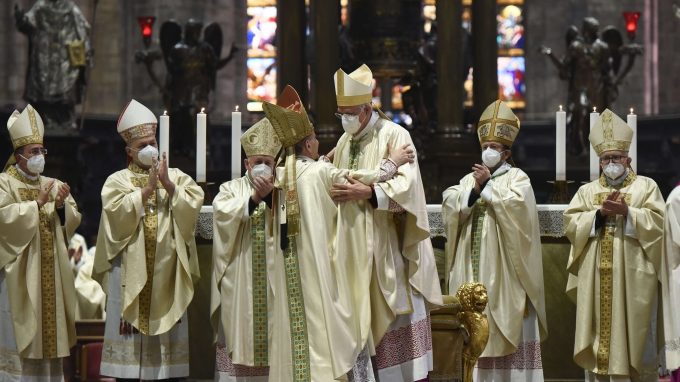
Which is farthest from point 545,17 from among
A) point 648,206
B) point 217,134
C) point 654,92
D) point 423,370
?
point 423,370

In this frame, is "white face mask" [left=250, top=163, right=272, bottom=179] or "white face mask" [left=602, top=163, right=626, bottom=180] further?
"white face mask" [left=602, top=163, right=626, bottom=180]

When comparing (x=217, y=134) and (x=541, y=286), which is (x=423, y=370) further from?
(x=217, y=134)

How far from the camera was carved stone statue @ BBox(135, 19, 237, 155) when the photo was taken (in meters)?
15.8

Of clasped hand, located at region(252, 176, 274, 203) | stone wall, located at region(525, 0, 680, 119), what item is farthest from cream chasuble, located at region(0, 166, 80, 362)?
stone wall, located at region(525, 0, 680, 119)

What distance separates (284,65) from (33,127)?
431 centimetres

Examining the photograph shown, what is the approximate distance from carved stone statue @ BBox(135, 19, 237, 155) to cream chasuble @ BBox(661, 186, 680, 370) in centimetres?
798

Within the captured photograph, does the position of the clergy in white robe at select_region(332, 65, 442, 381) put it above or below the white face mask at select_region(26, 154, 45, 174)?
below

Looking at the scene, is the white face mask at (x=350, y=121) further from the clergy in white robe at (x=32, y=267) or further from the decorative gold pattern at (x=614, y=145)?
the clergy in white robe at (x=32, y=267)

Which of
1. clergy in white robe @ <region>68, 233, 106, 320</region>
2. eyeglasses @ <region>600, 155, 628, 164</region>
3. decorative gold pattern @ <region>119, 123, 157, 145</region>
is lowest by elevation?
clergy in white robe @ <region>68, 233, 106, 320</region>

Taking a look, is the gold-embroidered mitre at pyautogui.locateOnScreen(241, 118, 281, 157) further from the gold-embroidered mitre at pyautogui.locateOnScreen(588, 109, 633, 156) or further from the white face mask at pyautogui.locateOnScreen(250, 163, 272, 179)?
the gold-embroidered mitre at pyautogui.locateOnScreen(588, 109, 633, 156)

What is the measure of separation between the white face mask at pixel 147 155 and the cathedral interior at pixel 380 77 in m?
0.55

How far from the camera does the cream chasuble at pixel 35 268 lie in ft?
29.7

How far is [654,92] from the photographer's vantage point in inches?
719

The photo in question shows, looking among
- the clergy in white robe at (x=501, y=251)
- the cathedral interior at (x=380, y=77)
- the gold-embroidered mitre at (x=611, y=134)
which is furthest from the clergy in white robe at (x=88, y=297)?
the gold-embroidered mitre at (x=611, y=134)
